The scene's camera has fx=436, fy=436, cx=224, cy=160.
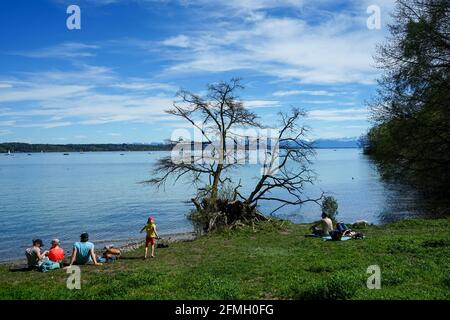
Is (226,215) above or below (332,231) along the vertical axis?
below

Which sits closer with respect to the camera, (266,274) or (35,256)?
(266,274)

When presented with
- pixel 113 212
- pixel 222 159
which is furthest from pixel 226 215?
pixel 113 212

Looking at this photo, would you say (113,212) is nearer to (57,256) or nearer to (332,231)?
(57,256)

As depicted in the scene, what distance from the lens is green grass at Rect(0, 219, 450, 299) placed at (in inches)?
→ 417

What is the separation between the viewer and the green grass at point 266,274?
10594mm

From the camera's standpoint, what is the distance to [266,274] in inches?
529

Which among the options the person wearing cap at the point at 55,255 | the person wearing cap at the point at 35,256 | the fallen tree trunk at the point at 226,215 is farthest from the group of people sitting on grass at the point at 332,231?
the person wearing cap at the point at 35,256

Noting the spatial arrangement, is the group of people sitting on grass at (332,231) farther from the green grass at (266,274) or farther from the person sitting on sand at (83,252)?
the person sitting on sand at (83,252)

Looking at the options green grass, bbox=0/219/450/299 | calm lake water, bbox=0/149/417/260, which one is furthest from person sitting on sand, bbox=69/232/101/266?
calm lake water, bbox=0/149/417/260

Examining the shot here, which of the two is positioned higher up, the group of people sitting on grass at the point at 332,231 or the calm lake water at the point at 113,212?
the group of people sitting on grass at the point at 332,231
